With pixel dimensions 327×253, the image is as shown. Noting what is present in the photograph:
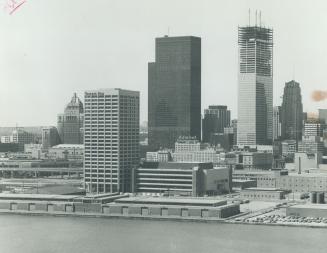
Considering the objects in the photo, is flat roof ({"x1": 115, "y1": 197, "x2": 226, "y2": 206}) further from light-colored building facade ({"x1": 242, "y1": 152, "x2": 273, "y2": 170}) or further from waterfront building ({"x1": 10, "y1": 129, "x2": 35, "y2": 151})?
waterfront building ({"x1": 10, "y1": 129, "x2": 35, "y2": 151})

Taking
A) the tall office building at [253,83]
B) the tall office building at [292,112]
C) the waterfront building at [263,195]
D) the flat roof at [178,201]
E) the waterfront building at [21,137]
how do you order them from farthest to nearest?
the tall office building at [292,112], the waterfront building at [21,137], the tall office building at [253,83], the waterfront building at [263,195], the flat roof at [178,201]

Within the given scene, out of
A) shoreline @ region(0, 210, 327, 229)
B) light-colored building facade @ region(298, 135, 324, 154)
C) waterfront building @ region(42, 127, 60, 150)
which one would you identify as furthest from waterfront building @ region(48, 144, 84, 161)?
shoreline @ region(0, 210, 327, 229)

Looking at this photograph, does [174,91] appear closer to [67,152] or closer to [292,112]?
[67,152]

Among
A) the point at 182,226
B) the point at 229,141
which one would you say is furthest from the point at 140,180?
the point at 229,141

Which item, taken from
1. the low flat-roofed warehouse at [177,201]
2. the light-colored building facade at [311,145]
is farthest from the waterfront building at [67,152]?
the low flat-roofed warehouse at [177,201]

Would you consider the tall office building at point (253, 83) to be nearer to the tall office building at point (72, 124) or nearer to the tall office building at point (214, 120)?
the tall office building at point (214, 120)
